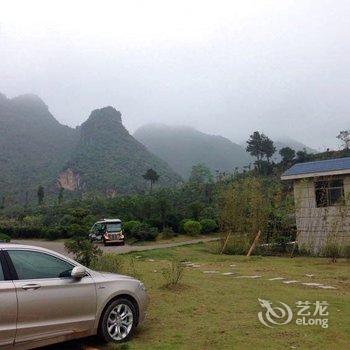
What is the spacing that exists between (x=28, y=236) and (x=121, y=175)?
138ft

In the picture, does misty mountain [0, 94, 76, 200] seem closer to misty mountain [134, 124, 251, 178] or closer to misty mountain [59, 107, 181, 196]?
misty mountain [59, 107, 181, 196]

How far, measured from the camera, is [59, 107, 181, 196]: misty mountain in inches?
2921

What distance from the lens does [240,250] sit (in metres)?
18.8

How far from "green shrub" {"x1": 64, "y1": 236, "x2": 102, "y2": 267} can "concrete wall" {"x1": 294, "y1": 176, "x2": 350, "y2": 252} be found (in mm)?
9365

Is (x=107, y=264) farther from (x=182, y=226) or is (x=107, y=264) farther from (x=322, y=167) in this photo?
(x=182, y=226)

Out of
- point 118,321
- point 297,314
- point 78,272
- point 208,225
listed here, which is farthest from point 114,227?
point 78,272

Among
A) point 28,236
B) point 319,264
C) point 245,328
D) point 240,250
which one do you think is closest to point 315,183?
point 240,250

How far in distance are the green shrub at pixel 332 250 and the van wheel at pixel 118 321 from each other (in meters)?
10.4

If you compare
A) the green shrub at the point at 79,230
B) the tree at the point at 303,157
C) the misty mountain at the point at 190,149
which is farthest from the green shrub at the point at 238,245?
the misty mountain at the point at 190,149

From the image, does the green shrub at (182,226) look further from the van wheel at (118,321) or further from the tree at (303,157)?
the van wheel at (118,321)

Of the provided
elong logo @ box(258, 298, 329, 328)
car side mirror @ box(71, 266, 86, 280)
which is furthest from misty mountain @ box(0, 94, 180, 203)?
car side mirror @ box(71, 266, 86, 280)

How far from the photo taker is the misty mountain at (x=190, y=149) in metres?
129

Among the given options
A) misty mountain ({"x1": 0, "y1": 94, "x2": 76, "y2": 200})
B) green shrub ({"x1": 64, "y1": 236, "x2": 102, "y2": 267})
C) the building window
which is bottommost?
green shrub ({"x1": 64, "y1": 236, "x2": 102, "y2": 267})

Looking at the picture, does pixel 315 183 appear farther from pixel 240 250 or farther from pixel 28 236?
pixel 28 236
